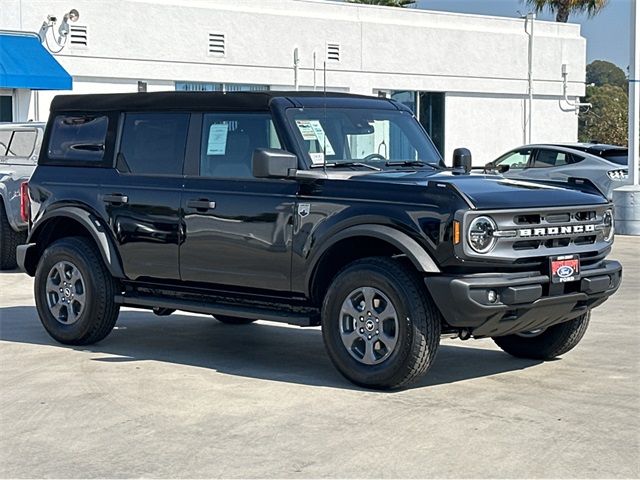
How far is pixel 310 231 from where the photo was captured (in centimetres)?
825

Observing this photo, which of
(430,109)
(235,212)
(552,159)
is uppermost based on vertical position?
(430,109)

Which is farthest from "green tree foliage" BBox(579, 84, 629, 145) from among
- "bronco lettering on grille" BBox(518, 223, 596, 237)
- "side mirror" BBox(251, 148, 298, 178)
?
"side mirror" BBox(251, 148, 298, 178)

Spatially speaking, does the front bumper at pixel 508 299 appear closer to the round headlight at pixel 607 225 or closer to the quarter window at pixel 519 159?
the round headlight at pixel 607 225

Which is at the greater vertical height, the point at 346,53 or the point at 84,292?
the point at 346,53

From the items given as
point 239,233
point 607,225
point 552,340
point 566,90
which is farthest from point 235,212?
point 566,90

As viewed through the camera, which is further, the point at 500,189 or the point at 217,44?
the point at 217,44

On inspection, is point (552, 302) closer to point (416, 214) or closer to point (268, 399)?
point (416, 214)

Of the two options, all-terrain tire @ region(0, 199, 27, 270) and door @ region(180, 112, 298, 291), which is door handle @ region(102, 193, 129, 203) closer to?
door @ region(180, 112, 298, 291)

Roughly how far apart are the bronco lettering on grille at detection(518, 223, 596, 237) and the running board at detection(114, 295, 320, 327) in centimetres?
156

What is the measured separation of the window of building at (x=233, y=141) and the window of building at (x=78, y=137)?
1102mm

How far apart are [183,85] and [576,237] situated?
2433 cm

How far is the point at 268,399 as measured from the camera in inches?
303

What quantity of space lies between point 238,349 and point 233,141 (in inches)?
67.7

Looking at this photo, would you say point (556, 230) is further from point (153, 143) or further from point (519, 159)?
point (519, 159)
